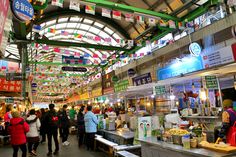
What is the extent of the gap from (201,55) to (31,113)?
6.78 m

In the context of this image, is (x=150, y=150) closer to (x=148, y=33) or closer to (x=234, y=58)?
(x=234, y=58)

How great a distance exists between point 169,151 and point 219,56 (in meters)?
3.98

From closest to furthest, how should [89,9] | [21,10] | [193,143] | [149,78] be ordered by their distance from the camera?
[21,10], [193,143], [89,9], [149,78]

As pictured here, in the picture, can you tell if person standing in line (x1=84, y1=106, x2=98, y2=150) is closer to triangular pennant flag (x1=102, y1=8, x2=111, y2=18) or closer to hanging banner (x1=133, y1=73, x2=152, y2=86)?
hanging banner (x1=133, y1=73, x2=152, y2=86)

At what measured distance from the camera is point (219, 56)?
258 inches

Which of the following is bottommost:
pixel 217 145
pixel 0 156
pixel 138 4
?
pixel 0 156

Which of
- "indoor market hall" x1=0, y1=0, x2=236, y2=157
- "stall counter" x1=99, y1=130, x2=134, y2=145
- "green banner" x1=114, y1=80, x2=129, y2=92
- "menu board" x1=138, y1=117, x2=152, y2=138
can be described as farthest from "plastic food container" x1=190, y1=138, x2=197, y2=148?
"green banner" x1=114, y1=80, x2=129, y2=92

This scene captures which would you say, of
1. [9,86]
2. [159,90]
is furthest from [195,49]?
[9,86]

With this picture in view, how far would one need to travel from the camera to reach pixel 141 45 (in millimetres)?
11680

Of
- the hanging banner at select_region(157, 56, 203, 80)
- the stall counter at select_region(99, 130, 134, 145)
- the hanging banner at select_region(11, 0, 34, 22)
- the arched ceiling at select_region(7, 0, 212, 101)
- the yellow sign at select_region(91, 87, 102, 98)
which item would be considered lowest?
the stall counter at select_region(99, 130, 134, 145)

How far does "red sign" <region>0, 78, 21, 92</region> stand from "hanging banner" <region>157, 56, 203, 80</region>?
10037mm

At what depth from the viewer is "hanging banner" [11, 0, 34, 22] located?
3.53 m

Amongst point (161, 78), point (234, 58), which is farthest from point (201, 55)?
point (161, 78)

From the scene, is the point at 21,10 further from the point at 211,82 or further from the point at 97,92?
the point at 97,92
